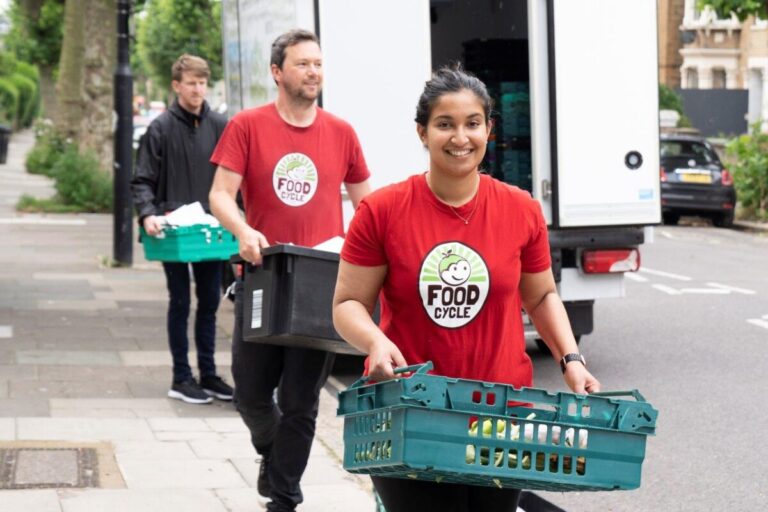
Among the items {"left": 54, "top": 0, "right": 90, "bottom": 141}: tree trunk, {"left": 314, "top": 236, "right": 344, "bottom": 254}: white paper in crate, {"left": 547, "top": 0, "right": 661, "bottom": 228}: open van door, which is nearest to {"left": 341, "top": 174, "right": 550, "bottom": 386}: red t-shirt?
{"left": 314, "top": 236, "right": 344, "bottom": 254}: white paper in crate

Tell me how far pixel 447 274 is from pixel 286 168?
2219 mm

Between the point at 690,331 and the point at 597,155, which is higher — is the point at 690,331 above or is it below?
below

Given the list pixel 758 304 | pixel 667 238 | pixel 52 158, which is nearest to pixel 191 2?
pixel 52 158

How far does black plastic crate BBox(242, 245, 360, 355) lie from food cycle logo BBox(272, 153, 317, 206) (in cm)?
31

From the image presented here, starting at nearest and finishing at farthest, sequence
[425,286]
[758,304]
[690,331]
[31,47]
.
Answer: [425,286] < [690,331] < [758,304] < [31,47]

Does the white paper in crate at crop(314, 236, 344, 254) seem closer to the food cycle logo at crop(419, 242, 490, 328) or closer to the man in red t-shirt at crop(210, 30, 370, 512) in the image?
the man in red t-shirt at crop(210, 30, 370, 512)

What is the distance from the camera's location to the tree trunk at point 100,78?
2302cm

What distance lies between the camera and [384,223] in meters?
3.96

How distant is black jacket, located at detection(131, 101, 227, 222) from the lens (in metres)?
8.56

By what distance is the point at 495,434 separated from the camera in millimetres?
3502

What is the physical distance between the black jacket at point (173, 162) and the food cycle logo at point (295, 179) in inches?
103

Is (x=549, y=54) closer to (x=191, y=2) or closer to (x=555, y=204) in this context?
(x=555, y=204)

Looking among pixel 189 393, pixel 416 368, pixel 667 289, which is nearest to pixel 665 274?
pixel 667 289

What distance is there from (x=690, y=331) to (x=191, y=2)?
146ft
